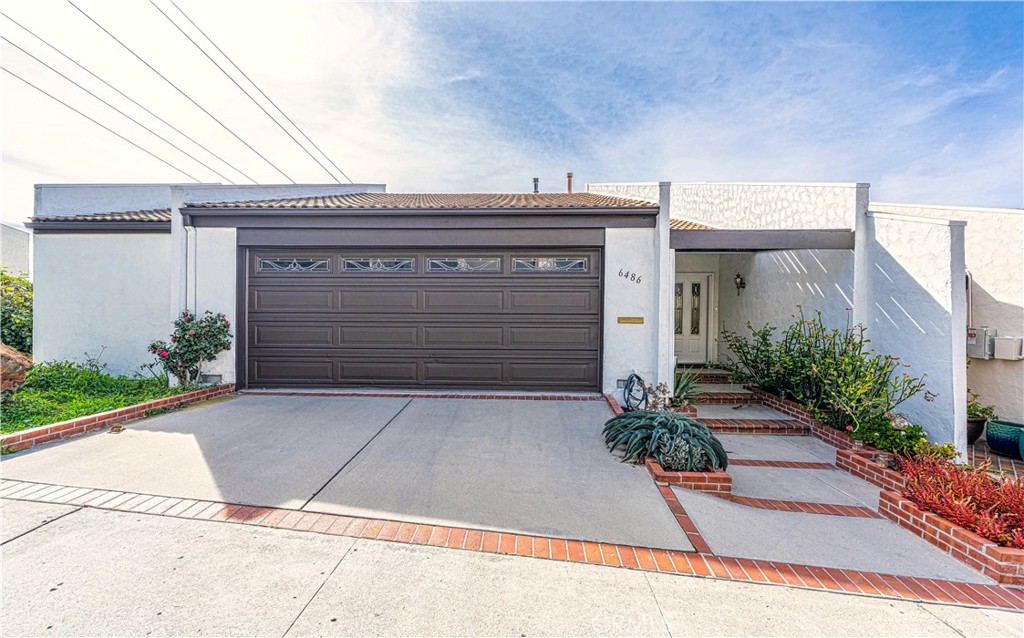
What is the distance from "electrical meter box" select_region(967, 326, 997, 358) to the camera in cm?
627

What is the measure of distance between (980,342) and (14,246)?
24.7 metres

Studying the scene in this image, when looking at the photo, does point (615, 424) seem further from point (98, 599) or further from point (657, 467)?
point (98, 599)

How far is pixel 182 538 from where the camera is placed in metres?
2.95

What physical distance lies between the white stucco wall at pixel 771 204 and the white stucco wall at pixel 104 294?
1069 cm

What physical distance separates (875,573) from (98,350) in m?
10.9

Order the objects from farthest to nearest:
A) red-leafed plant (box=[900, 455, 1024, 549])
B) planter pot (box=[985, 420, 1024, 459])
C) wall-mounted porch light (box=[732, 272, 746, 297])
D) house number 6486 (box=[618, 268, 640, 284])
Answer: wall-mounted porch light (box=[732, 272, 746, 297]), house number 6486 (box=[618, 268, 640, 284]), planter pot (box=[985, 420, 1024, 459]), red-leafed plant (box=[900, 455, 1024, 549])

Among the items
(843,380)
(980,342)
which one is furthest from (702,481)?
(980,342)

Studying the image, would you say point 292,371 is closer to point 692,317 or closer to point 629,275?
point 629,275

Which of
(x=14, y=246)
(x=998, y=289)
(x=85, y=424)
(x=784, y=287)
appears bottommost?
(x=85, y=424)

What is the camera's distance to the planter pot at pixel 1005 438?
5.76 metres

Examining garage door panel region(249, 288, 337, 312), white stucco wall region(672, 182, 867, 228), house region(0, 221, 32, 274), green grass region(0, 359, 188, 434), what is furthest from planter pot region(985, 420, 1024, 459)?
house region(0, 221, 32, 274)

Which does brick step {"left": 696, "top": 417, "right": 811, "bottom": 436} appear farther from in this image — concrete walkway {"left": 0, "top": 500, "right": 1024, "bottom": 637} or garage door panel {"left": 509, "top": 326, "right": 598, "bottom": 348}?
concrete walkway {"left": 0, "top": 500, "right": 1024, "bottom": 637}

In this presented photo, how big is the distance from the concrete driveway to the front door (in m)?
4.44

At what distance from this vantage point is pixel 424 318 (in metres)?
7.68
